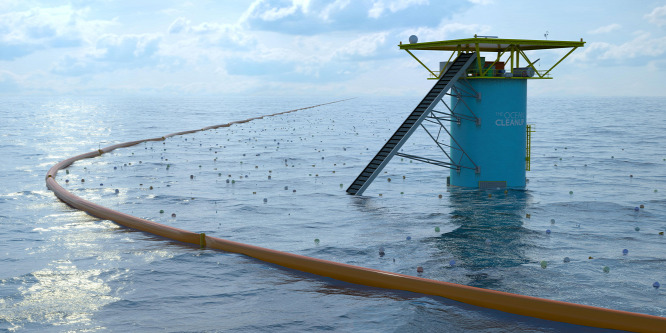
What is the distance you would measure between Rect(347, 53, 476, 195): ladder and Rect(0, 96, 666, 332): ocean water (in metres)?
1.26

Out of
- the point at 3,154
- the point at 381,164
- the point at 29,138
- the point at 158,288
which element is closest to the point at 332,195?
the point at 381,164

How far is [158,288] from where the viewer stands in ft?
60.0

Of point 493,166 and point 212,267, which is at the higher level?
point 493,166

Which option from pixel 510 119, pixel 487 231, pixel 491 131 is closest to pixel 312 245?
pixel 487 231

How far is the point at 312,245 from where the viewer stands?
23688 mm

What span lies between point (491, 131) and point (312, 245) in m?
15.6

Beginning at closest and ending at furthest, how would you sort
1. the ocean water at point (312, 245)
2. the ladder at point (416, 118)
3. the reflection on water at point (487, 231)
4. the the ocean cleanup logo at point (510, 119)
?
the ocean water at point (312, 245) → the reflection on water at point (487, 231) → the ladder at point (416, 118) → the the ocean cleanup logo at point (510, 119)

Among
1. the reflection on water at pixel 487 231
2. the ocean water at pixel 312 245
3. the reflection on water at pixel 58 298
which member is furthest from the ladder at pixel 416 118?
the reflection on water at pixel 58 298

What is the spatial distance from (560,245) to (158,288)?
1481cm

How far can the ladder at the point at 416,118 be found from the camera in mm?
34688

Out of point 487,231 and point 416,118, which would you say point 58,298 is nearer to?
point 487,231

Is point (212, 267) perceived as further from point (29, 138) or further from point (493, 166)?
point (29, 138)

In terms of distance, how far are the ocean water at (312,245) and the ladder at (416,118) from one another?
1.26 metres

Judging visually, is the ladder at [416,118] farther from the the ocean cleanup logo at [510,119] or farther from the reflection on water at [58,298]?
the reflection on water at [58,298]
